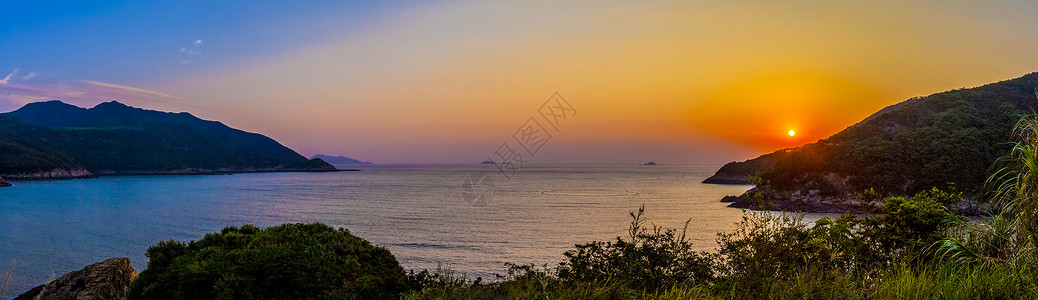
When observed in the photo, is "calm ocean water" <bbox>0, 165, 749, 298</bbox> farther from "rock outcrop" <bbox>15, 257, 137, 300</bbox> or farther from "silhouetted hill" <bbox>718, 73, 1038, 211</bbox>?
"silhouetted hill" <bbox>718, 73, 1038, 211</bbox>

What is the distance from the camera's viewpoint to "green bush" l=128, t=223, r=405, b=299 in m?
8.95

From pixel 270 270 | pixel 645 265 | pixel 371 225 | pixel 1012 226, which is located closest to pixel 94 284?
pixel 270 270

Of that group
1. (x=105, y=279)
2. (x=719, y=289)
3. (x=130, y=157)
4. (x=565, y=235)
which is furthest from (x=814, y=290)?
(x=130, y=157)

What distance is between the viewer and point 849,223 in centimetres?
776

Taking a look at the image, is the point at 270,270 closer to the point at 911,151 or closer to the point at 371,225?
the point at 371,225

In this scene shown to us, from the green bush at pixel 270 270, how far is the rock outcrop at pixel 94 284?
68.1 inches

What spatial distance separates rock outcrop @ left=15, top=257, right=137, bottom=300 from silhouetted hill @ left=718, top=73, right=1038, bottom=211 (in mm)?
47814

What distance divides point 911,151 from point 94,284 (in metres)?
70.3

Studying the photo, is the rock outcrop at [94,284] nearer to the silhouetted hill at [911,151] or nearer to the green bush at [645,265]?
the green bush at [645,265]

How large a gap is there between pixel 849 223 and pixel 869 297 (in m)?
3.26

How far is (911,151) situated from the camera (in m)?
57.8

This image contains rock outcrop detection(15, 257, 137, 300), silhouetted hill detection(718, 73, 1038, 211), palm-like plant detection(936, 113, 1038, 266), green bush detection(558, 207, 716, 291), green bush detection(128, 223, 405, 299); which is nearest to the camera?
palm-like plant detection(936, 113, 1038, 266)

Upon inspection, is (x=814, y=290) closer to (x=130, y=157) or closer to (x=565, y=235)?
(x=565, y=235)

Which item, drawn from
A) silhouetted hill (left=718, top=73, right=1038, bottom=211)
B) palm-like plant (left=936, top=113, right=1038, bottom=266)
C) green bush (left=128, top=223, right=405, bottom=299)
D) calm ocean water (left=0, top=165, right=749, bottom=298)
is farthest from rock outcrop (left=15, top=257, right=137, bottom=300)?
silhouetted hill (left=718, top=73, right=1038, bottom=211)
